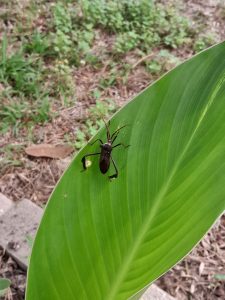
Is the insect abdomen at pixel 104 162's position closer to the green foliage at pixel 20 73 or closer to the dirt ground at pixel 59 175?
the dirt ground at pixel 59 175

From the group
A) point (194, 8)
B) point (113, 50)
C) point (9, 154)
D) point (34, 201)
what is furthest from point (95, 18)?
point (34, 201)

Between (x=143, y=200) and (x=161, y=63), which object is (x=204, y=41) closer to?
(x=161, y=63)

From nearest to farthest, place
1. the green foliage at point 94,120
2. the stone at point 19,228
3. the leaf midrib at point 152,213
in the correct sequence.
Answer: the leaf midrib at point 152,213 → the stone at point 19,228 → the green foliage at point 94,120

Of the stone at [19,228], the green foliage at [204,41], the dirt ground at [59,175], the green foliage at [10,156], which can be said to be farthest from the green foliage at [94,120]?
the green foliage at [204,41]

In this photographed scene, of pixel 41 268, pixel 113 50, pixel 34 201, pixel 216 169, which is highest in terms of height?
pixel 216 169

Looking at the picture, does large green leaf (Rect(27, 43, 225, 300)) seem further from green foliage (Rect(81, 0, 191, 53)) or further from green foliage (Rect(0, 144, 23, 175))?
green foliage (Rect(81, 0, 191, 53))

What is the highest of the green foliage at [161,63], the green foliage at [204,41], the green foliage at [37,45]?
the green foliage at [37,45]

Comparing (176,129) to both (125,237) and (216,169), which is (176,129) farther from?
(125,237)
